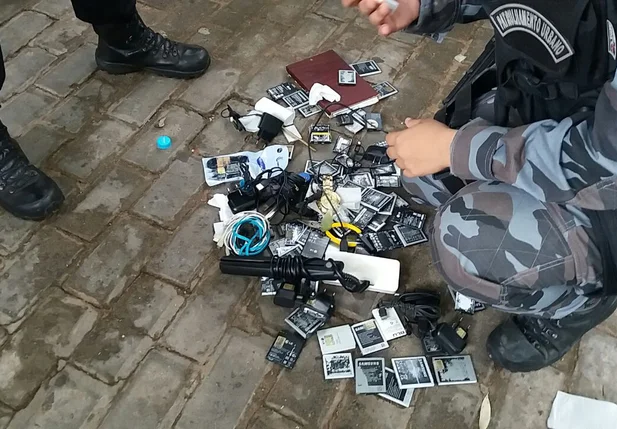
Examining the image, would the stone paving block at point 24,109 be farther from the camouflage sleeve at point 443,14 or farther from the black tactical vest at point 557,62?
the black tactical vest at point 557,62

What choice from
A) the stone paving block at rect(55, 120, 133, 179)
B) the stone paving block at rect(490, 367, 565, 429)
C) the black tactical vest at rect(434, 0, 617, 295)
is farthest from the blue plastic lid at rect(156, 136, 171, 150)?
the stone paving block at rect(490, 367, 565, 429)

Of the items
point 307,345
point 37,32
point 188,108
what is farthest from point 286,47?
point 307,345

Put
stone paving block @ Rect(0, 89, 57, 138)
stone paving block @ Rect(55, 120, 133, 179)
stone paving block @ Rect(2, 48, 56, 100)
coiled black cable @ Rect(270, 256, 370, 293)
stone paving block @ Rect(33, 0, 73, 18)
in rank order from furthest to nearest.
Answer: stone paving block @ Rect(33, 0, 73, 18) → stone paving block @ Rect(2, 48, 56, 100) → stone paving block @ Rect(0, 89, 57, 138) → stone paving block @ Rect(55, 120, 133, 179) → coiled black cable @ Rect(270, 256, 370, 293)

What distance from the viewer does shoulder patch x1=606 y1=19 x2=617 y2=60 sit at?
3.51 feet

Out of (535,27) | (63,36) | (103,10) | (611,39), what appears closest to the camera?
(611,39)

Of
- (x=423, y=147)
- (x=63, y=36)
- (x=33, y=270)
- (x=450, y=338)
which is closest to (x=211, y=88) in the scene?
(x=63, y=36)

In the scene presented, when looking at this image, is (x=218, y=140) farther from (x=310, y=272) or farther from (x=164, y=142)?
(x=310, y=272)

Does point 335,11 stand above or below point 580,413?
above

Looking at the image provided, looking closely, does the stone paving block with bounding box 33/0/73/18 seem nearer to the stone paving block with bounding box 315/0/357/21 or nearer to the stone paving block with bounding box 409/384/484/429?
the stone paving block with bounding box 315/0/357/21

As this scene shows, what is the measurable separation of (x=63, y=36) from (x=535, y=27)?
6.40 feet

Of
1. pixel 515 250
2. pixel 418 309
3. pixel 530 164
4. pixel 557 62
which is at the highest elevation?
pixel 557 62

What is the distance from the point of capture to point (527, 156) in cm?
116

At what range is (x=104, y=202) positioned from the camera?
1921mm

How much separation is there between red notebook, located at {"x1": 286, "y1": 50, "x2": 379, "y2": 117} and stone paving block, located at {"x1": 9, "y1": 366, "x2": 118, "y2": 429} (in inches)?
47.0
